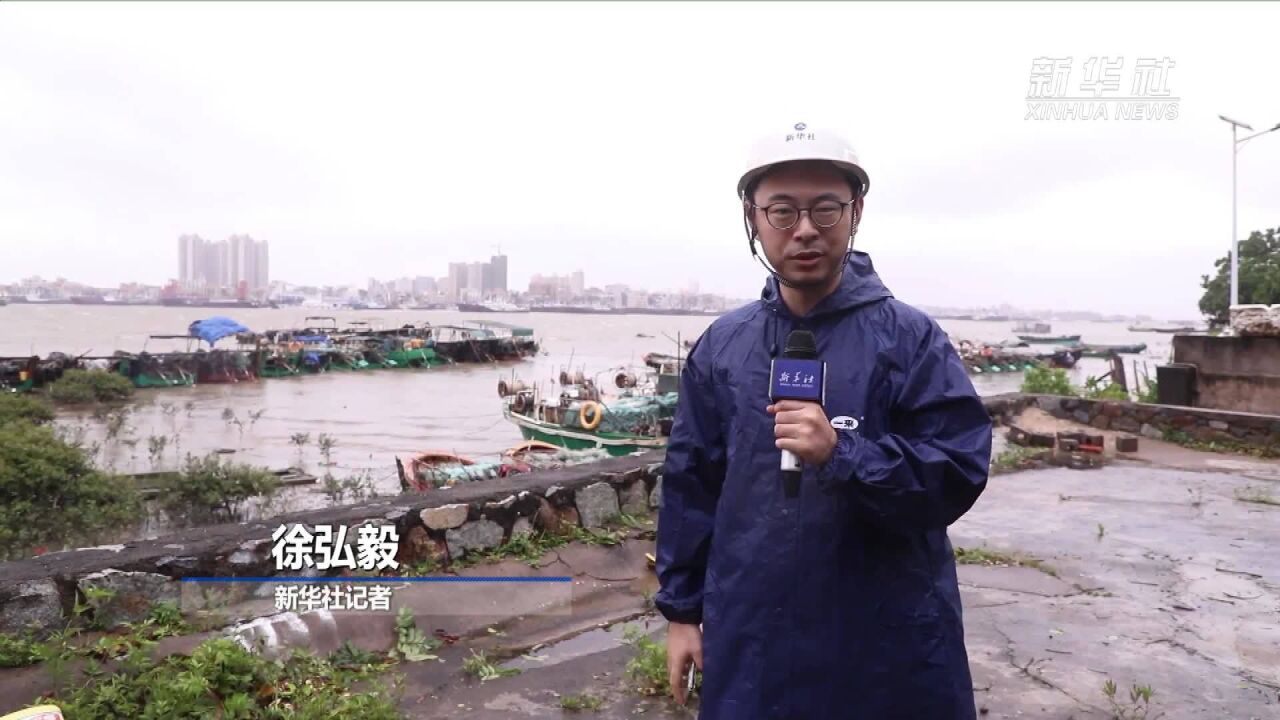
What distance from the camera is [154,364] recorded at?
108 feet

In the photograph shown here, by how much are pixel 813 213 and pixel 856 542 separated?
703 mm

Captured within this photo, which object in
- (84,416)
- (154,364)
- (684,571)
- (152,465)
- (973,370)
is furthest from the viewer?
(973,370)

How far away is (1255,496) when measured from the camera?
8094mm

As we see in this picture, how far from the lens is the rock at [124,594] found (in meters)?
3.83

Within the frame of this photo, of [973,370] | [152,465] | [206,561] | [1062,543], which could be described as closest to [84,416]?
[152,465]

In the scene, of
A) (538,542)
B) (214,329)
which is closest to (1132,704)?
(538,542)

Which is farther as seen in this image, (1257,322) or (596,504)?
(1257,322)

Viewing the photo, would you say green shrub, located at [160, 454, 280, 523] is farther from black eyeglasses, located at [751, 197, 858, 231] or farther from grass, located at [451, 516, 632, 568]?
black eyeglasses, located at [751, 197, 858, 231]

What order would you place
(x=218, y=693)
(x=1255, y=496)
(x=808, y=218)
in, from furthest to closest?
(x=1255, y=496), (x=218, y=693), (x=808, y=218)

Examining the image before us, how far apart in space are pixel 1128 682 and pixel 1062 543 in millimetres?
2773

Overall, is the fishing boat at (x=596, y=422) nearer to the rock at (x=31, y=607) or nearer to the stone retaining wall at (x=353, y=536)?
the stone retaining wall at (x=353, y=536)

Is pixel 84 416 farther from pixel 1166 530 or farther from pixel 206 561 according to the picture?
pixel 1166 530

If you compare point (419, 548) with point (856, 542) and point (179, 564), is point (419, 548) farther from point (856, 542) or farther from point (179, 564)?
point (856, 542)

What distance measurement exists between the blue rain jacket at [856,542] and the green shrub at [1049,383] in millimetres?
13545
